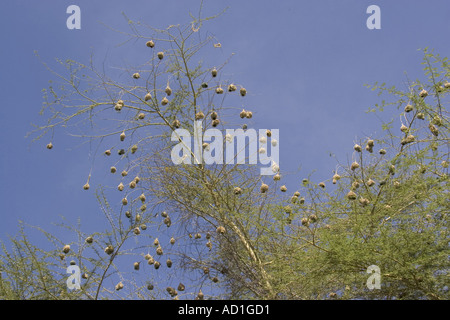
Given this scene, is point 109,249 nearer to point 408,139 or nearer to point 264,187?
point 264,187

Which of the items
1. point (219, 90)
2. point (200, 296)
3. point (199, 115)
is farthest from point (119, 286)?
point (219, 90)

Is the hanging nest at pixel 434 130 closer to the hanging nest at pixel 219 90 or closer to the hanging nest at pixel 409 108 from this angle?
the hanging nest at pixel 409 108

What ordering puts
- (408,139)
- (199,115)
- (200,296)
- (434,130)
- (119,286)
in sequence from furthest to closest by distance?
(199,115), (119,286), (200,296), (408,139), (434,130)

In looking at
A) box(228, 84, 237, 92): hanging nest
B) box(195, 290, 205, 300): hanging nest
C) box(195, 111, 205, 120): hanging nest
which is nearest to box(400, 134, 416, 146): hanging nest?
box(228, 84, 237, 92): hanging nest

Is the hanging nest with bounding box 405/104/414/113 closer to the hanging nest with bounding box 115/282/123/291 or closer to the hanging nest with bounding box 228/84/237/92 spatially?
the hanging nest with bounding box 228/84/237/92

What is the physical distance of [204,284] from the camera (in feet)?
15.8

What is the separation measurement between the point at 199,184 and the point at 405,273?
1.87 metres

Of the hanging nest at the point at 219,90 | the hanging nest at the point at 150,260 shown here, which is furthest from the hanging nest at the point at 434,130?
the hanging nest at the point at 150,260

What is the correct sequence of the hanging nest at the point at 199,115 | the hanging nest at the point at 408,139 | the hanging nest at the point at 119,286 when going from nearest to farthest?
1. the hanging nest at the point at 408,139
2. the hanging nest at the point at 119,286
3. the hanging nest at the point at 199,115

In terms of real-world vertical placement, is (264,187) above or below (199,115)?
below

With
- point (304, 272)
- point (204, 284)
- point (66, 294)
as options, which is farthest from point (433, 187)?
point (66, 294)

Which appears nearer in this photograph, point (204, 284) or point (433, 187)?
point (433, 187)

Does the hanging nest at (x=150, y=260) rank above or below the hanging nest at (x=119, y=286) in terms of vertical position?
above
